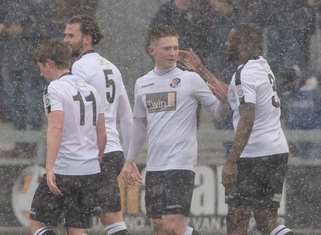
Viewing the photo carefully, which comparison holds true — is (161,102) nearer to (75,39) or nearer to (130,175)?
(130,175)

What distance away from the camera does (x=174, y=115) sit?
415 inches

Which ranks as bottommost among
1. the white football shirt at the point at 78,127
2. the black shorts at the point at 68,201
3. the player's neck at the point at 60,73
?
the black shorts at the point at 68,201

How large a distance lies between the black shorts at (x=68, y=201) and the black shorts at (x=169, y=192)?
52 cm

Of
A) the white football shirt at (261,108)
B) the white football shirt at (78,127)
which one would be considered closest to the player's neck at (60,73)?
the white football shirt at (78,127)


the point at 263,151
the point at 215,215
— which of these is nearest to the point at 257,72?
the point at 263,151

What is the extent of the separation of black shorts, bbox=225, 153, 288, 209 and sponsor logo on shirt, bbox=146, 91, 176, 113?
750 mm

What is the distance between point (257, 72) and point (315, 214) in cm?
291

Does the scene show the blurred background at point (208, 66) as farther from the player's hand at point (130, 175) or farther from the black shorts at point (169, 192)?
the black shorts at point (169, 192)

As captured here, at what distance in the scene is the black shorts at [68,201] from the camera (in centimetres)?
1019

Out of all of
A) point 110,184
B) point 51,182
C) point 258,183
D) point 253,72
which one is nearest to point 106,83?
point 110,184

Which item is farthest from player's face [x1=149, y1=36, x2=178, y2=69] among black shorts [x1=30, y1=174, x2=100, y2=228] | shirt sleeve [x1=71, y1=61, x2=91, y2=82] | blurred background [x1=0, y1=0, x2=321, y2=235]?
blurred background [x1=0, y1=0, x2=321, y2=235]

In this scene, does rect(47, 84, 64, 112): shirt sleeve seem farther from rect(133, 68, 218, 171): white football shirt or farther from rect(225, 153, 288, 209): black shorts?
rect(225, 153, 288, 209): black shorts

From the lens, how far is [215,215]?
13.0m

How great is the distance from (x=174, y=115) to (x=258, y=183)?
0.92m
